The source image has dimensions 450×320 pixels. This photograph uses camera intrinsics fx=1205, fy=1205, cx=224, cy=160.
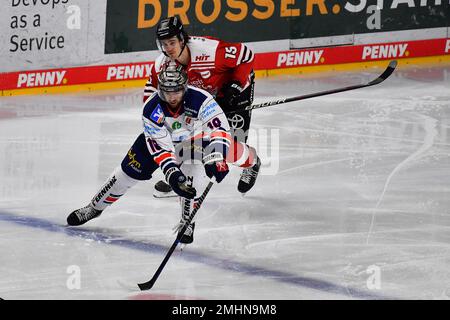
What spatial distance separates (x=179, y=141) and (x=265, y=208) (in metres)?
0.96

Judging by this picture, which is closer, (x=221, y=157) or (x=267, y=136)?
(x=221, y=157)

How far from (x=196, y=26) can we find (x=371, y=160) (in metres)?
3.08

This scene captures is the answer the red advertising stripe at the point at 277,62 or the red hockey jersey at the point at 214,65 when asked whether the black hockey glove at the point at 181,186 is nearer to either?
the red hockey jersey at the point at 214,65

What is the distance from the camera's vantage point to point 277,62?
1166cm

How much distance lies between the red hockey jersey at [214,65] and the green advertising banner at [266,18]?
3292 mm

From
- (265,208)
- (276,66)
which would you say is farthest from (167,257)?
(276,66)

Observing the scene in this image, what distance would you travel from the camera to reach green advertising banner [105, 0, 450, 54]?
11.0m

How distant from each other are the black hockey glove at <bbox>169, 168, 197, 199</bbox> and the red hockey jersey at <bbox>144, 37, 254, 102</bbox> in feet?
3.90

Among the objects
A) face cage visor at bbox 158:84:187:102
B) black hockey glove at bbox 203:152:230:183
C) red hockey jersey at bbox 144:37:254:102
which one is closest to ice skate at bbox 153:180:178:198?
red hockey jersey at bbox 144:37:254:102

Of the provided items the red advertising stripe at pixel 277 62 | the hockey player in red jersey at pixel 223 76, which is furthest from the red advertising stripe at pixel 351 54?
the hockey player in red jersey at pixel 223 76

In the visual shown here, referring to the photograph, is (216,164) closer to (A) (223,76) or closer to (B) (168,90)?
(B) (168,90)

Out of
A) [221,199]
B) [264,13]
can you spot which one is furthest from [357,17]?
[221,199]
